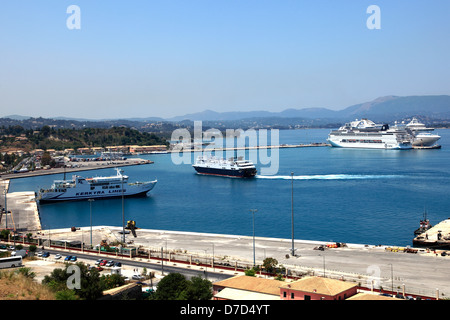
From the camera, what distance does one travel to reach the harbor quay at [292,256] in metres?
12.7

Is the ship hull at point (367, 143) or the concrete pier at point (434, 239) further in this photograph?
the ship hull at point (367, 143)

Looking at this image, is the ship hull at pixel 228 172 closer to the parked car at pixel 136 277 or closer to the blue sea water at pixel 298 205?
the blue sea water at pixel 298 205

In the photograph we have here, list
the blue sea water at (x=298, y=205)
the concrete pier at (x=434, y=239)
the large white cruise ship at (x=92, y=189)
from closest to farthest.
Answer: the concrete pier at (x=434, y=239)
the blue sea water at (x=298, y=205)
the large white cruise ship at (x=92, y=189)

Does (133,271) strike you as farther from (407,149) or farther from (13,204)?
(407,149)

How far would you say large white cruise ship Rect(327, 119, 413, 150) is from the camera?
6575 cm

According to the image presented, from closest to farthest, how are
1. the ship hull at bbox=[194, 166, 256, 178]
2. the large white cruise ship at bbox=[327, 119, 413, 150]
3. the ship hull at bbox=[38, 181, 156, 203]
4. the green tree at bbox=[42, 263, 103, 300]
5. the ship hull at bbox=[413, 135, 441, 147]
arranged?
1. the green tree at bbox=[42, 263, 103, 300]
2. the ship hull at bbox=[38, 181, 156, 203]
3. the ship hull at bbox=[194, 166, 256, 178]
4. the large white cruise ship at bbox=[327, 119, 413, 150]
5. the ship hull at bbox=[413, 135, 441, 147]

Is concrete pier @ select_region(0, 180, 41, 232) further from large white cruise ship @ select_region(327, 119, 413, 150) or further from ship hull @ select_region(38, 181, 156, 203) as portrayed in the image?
large white cruise ship @ select_region(327, 119, 413, 150)

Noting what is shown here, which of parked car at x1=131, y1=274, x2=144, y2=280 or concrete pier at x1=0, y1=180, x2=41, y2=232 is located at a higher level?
parked car at x1=131, y1=274, x2=144, y2=280

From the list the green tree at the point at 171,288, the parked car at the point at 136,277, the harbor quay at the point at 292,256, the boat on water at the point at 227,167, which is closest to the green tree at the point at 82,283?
the green tree at the point at 171,288

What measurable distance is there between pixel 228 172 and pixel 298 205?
15736 mm

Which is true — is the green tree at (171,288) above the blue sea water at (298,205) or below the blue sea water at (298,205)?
above

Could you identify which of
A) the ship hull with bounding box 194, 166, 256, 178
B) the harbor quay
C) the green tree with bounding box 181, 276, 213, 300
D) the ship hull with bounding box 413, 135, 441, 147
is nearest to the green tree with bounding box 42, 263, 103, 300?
the green tree with bounding box 181, 276, 213, 300

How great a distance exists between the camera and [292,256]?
610 inches

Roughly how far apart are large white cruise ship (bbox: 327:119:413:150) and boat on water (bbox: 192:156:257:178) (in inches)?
1216
